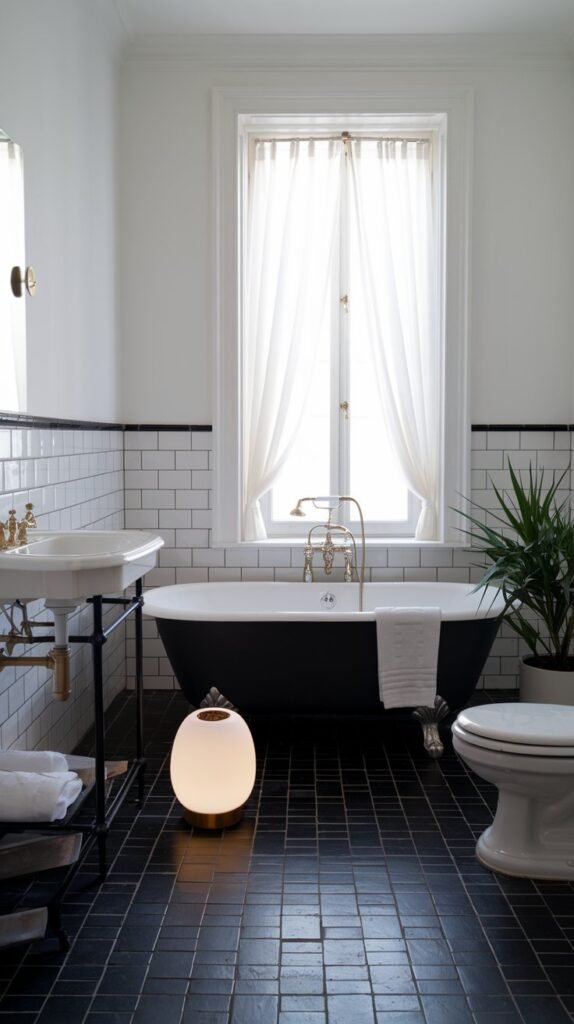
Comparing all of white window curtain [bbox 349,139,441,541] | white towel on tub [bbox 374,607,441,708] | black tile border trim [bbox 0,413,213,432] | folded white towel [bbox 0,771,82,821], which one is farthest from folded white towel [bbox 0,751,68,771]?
white window curtain [bbox 349,139,441,541]

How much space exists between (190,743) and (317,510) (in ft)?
6.71

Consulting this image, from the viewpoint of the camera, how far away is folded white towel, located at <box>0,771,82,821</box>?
2525 mm

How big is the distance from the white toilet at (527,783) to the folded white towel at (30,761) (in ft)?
4.05

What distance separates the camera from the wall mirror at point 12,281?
297 cm

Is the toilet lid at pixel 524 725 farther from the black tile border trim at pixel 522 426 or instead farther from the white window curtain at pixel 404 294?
the black tile border trim at pixel 522 426

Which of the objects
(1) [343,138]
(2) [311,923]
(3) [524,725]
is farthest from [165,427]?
(2) [311,923]

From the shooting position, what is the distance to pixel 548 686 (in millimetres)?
4133

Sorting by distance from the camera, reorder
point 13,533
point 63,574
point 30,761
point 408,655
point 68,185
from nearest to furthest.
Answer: point 63,574 < point 30,761 < point 13,533 < point 68,185 < point 408,655

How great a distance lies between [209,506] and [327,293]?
1.26 metres

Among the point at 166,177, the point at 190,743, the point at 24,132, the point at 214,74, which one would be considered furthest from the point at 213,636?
the point at 214,74

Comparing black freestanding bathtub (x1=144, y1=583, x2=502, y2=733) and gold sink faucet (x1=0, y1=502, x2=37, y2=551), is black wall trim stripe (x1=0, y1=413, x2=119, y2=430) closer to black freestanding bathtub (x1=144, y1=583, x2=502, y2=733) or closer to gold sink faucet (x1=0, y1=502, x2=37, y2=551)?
gold sink faucet (x1=0, y1=502, x2=37, y2=551)

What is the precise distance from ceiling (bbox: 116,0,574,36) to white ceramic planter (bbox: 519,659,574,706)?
9.80 ft

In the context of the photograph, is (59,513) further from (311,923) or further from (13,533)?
(311,923)

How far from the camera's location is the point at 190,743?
3.22 m
